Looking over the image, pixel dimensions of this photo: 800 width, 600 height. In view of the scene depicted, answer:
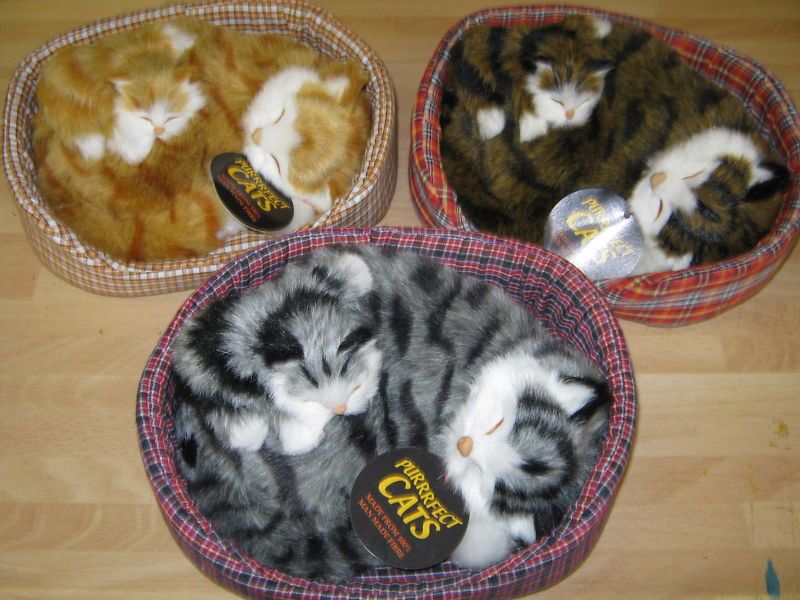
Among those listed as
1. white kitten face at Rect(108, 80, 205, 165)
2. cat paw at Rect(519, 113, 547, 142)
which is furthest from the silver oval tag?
white kitten face at Rect(108, 80, 205, 165)

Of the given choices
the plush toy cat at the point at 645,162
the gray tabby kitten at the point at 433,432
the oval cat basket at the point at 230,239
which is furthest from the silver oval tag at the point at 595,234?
the oval cat basket at the point at 230,239

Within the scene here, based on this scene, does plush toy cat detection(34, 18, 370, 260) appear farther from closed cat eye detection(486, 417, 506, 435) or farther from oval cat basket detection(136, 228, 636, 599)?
closed cat eye detection(486, 417, 506, 435)

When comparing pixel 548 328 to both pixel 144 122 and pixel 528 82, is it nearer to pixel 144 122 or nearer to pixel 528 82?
pixel 528 82

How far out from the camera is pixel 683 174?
1551mm

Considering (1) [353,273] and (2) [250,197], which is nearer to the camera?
(1) [353,273]

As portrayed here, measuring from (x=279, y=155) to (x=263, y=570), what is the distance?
2.67 ft

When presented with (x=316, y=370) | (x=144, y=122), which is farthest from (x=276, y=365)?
(x=144, y=122)

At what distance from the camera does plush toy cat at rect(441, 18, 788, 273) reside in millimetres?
1531

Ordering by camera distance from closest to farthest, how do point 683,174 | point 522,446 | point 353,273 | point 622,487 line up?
point 522,446
point 353,273
point 622,487
point 683,174

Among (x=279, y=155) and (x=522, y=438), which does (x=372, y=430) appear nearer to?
(x=522, y=438)

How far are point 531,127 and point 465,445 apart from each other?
71 cm

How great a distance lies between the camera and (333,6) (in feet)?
6.72

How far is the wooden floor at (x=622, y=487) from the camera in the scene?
53.4 inches

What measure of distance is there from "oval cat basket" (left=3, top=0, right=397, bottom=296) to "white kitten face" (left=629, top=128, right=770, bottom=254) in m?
0.54
